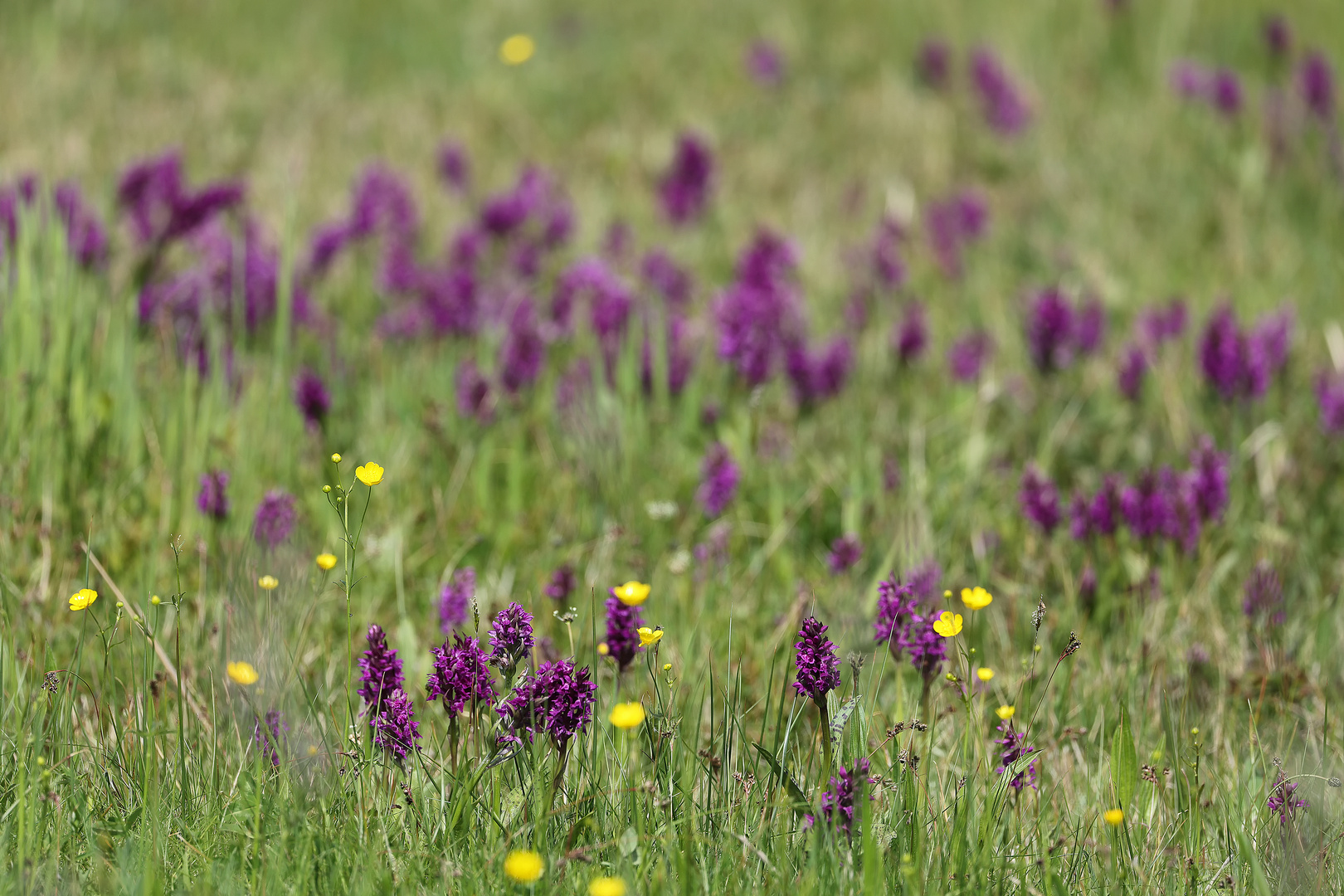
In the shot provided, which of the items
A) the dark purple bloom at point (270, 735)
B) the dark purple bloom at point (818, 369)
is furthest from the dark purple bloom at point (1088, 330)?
the dark purple bloom at point (270, 735)

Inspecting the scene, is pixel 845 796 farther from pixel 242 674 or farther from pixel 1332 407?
pixel 1332 407

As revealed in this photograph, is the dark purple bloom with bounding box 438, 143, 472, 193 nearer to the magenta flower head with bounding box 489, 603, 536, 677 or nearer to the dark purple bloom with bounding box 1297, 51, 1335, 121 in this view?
the magenta flower head with bounding box 489, 603, 536, 677

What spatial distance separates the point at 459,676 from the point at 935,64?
6.00 m

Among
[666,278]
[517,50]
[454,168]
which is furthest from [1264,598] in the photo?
[517,50]

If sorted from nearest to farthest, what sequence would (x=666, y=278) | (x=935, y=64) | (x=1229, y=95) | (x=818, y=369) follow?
(x=818, y=369) → (x=666, y=278) → (x=1229, y=95) → (x=935, y=64)

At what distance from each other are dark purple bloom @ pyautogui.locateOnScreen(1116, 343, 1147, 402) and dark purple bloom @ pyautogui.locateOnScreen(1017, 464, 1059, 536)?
3.17 feet

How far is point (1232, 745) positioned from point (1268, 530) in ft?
3.29

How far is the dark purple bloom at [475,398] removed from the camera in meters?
3.35

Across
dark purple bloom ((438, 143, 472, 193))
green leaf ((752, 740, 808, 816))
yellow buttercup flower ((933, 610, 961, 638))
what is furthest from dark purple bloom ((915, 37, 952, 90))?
green leaf ((752, 740, 808, 816))

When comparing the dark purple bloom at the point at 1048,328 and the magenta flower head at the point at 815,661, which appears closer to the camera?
the magenta flower head at the point at 815,661

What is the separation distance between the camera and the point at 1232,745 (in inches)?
87.7

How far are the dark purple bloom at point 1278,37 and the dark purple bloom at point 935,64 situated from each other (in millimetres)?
1736

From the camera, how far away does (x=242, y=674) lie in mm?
1820

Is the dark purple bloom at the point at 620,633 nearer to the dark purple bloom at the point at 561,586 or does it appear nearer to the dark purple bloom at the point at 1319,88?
the dark purple bloom at the point at 561,586
